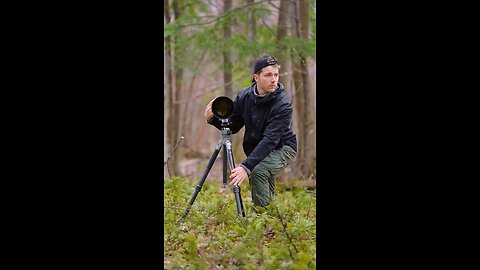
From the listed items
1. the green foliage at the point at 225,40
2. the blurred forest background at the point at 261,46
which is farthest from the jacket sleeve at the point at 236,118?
the green foliage at the point at 225,40

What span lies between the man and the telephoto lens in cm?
5

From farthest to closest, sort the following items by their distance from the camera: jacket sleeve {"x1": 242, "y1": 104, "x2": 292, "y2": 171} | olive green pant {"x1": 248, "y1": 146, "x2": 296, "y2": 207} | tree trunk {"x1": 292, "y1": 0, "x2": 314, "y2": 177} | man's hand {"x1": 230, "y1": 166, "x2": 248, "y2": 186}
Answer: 1. tree trunk {"x1": 292, "y1": 0, "x2": 314, "y2": 177}
2. olive green pant {"x1": 248, "y1": 146, "x2": 296, "y2": 207}
3. jacket sleeve {"x1": 242, "y1": 104, "x2": 292, "y2": 171}
4. man's hand {"x1": 230, "y1": 166, "x2": 248, "y2": 186}

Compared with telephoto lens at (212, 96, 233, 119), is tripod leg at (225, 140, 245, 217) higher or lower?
lower

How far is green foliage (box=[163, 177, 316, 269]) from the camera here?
14.7 ft

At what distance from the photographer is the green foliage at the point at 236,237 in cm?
448

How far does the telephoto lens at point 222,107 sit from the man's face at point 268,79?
1.10ft

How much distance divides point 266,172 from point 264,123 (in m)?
0.45

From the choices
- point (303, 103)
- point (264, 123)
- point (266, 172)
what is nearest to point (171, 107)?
point (303, 103)

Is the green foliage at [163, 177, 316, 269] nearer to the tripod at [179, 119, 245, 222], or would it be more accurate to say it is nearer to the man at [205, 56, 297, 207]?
the tripod at [179, 119, 245, 222]

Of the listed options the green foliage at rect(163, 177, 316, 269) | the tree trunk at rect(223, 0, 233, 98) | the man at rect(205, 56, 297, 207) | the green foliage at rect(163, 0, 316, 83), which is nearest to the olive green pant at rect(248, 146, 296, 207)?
the man at rect(205, 56, 297, 207)

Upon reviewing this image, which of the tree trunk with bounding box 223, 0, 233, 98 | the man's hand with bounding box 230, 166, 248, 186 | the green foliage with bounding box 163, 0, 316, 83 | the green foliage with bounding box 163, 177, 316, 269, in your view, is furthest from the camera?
the tree trunk with bounding box 223, 0, 233, 98
